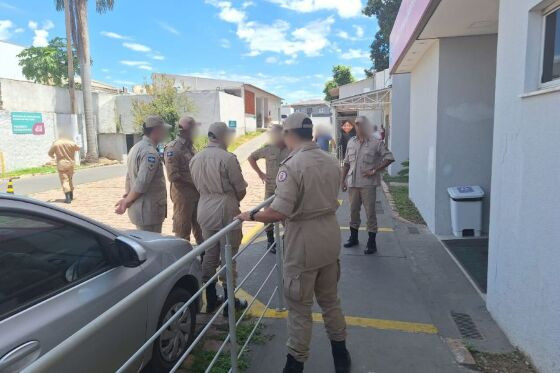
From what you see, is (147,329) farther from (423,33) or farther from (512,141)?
(423,33)

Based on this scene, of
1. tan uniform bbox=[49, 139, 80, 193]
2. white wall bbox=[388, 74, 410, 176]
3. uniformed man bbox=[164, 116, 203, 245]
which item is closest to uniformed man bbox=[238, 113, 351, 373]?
Answer: uniformed man bbox=[164, 116, 203, 245]

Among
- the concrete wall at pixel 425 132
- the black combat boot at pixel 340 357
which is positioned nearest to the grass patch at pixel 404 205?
the concrete wall at pixel 425 132

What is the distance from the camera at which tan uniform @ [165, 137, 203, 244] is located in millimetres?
4996

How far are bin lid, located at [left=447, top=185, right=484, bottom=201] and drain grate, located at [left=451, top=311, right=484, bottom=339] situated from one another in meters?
2.65

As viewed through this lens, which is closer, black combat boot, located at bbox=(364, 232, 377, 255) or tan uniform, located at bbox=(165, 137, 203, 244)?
tan uniform, located at bbox=(165, 137, 203, 244)

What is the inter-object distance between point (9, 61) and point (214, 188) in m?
47.9

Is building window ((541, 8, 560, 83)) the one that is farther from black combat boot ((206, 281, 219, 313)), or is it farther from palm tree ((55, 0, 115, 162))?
palm tree ((55, 0, 115, 162))

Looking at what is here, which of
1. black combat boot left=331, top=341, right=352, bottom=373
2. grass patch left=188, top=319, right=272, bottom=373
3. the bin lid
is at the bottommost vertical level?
grass patch left=188, top=319, right=272, bottom=373

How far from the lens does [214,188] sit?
3928mm

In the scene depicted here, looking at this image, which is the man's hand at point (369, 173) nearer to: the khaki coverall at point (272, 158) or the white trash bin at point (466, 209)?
the khaki coverall at point (272, 158)

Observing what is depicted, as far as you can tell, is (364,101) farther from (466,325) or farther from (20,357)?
(20,357)

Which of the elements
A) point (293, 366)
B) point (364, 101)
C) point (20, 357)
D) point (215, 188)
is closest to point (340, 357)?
point (293, 366)

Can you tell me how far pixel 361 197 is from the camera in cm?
602

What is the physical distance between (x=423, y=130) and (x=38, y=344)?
7347 mm
